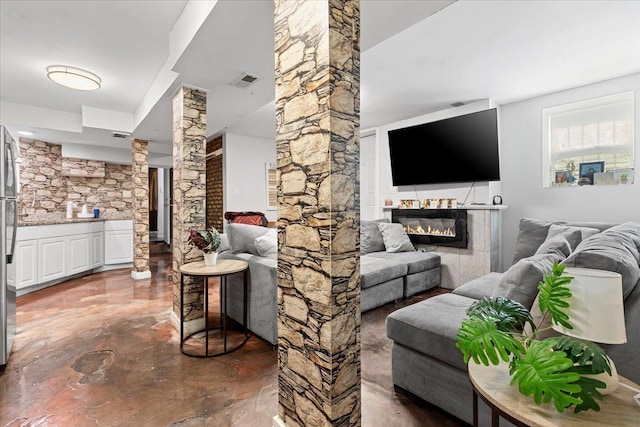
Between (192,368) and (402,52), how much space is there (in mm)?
3284

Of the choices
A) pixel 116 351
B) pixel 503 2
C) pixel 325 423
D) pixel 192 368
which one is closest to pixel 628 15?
pixel 503 2

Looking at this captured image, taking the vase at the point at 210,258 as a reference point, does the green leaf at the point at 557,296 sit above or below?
above

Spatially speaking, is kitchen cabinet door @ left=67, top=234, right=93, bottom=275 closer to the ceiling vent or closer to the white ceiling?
the white ceiling

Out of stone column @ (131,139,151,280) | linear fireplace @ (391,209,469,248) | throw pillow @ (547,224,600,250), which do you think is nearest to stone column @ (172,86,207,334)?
stone column @ (131,139,151,280)

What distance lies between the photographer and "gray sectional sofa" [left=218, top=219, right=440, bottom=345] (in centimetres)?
252

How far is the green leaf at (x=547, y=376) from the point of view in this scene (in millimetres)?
732

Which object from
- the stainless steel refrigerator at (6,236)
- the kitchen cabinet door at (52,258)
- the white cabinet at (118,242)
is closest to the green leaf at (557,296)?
the stainless steel refrigerator at (6,236)

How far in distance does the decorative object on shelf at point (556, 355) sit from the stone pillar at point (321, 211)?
52 cm

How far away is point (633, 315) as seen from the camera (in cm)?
121

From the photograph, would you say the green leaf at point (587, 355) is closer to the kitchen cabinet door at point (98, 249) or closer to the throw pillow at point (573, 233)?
the throw pillow at point (573, 233)

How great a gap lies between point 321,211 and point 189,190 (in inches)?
80.2

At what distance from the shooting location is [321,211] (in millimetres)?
1269

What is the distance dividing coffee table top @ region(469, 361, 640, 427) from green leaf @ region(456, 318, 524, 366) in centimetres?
11

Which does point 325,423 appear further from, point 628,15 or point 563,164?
point 563,164
